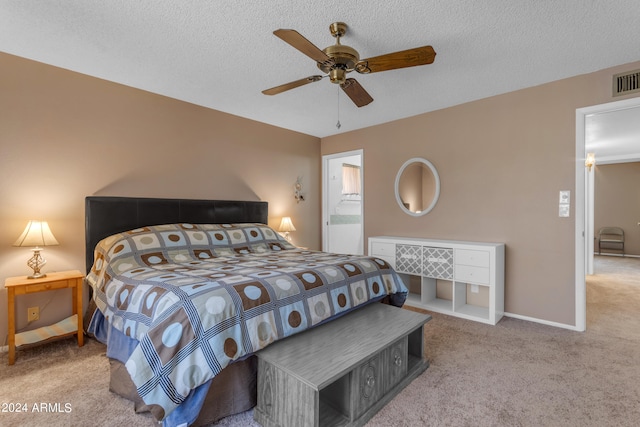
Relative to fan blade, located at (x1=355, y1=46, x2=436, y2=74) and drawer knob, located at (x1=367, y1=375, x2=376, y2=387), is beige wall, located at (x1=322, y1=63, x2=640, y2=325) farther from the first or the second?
drawer knob, located at (x1=367, y1=375, x2=376, y2=387)

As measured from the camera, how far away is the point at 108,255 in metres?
2.47

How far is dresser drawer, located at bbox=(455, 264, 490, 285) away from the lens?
3122 millimetres

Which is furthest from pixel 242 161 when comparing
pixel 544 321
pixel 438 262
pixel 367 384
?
pixel 544 321

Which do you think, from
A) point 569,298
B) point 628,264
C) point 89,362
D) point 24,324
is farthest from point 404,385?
point 628,264

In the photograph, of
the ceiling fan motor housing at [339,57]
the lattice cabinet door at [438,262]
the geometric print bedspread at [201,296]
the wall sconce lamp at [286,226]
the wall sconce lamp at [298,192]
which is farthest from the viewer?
the wall sconce lamp at [298,192]

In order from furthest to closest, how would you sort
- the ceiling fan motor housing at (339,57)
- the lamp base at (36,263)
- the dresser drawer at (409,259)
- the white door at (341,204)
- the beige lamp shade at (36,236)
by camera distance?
the white door at (341,204), the dresser drawer at (409,259), the lamp base at (36,263), the beige lamp shade at (36,236), the ceiling fan motor housing at (339,57)

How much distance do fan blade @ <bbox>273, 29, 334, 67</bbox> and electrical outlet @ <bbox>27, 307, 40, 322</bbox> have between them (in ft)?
9.62

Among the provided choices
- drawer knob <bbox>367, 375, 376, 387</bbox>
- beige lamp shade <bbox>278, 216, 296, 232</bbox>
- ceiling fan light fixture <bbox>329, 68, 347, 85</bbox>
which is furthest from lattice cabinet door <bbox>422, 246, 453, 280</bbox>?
ceiling fan light fixture <bbox>329, 68, 347, 85</bbox>

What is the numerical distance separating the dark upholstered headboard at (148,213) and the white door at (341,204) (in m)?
1.47

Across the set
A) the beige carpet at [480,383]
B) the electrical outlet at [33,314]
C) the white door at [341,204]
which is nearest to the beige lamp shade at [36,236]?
the electrical outlet at [33,314]

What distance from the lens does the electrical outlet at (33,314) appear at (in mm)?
2551

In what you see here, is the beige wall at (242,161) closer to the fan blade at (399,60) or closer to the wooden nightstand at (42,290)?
the wooden nightstand at (42,290)

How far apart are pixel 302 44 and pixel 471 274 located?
2.73 meters

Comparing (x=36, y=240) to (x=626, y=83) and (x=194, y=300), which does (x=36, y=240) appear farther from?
(x=626, y=83)
